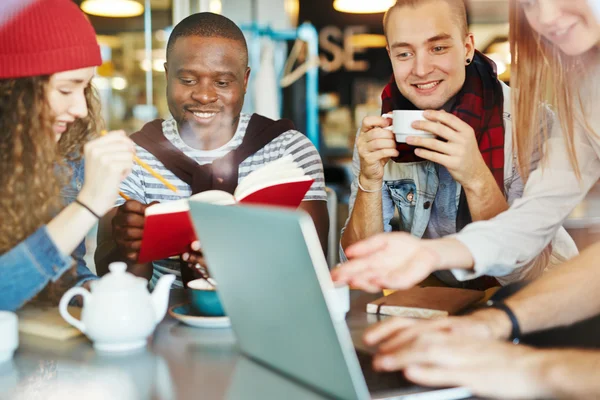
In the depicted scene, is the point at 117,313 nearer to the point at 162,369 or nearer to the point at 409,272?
the point at 162,369

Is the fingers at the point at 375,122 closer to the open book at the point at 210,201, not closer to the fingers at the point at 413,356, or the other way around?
the open book at the point at 210,201

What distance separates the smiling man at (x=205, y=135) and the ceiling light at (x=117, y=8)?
752mm

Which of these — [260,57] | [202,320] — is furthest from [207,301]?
[260,57]

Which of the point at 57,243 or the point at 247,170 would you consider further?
the point at 247,170

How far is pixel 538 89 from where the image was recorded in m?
1.55

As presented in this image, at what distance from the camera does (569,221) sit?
5.36 ft

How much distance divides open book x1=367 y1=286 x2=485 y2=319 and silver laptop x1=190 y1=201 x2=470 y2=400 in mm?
272

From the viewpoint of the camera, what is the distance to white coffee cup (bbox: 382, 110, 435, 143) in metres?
1.50

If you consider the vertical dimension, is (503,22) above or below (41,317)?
above

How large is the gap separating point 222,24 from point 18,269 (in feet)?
2.94

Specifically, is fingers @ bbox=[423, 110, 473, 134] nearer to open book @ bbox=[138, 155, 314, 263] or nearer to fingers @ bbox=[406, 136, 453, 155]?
fingers @ bbox=[406, 136, 453, 155]

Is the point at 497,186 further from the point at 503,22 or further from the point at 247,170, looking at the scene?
the point at 247,170


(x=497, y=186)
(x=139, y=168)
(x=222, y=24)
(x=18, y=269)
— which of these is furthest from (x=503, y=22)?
(x=18, y=269)

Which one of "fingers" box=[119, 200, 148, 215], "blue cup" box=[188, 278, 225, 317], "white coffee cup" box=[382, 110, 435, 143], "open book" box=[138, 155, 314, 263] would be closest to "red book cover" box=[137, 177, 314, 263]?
Result: "open book" box=[138, 155, 314, 263]
